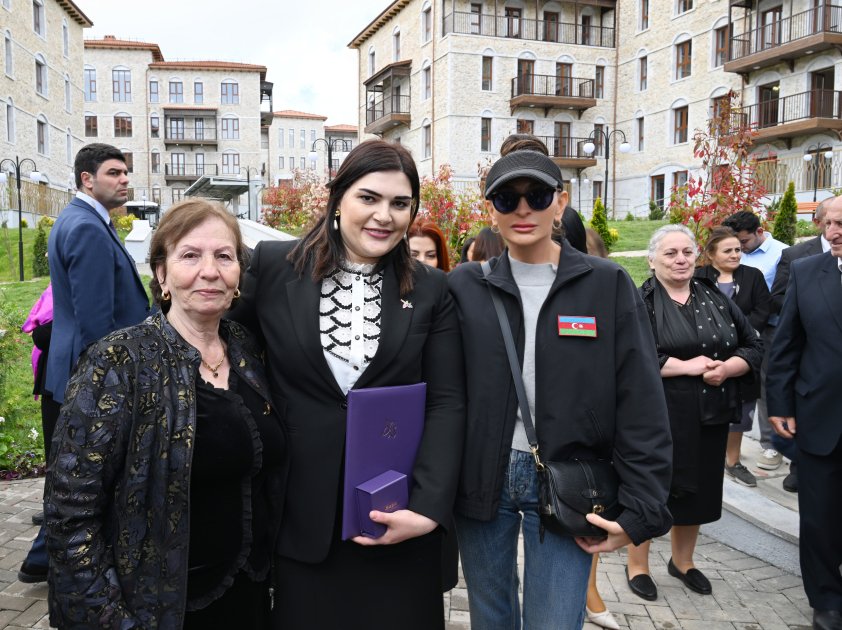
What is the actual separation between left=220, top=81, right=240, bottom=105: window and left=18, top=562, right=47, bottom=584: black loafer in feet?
202

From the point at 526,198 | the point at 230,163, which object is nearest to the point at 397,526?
the point at 526,198

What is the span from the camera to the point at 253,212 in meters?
32.7

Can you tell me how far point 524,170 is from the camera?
2.29 metres

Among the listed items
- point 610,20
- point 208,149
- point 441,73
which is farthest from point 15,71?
point 610,20

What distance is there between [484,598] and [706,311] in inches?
93.8

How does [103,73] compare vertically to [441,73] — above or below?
above

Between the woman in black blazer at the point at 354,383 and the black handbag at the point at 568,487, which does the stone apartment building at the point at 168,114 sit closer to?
the woman in black blazer at the point at 354,383

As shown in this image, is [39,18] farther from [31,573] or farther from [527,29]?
[31,573]

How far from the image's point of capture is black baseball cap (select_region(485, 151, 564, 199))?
7.50 ft

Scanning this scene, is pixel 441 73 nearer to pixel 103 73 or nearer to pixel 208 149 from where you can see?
pixel 208 149

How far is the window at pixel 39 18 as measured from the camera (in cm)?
3758

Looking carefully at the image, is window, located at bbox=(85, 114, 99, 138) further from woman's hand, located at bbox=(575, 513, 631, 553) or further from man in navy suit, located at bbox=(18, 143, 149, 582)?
woman's hand, located at bbox=(575, 513, 631, 553)

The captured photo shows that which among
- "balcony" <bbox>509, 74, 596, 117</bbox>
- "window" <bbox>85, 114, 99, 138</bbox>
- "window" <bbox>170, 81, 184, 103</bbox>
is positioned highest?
"window" <bbox>170, 81, 184, 103</bbox>

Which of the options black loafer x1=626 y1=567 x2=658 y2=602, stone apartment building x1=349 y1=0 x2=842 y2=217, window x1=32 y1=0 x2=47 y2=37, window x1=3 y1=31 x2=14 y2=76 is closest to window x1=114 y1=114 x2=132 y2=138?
window x1=32 y1=0 x2=47 y2=37
